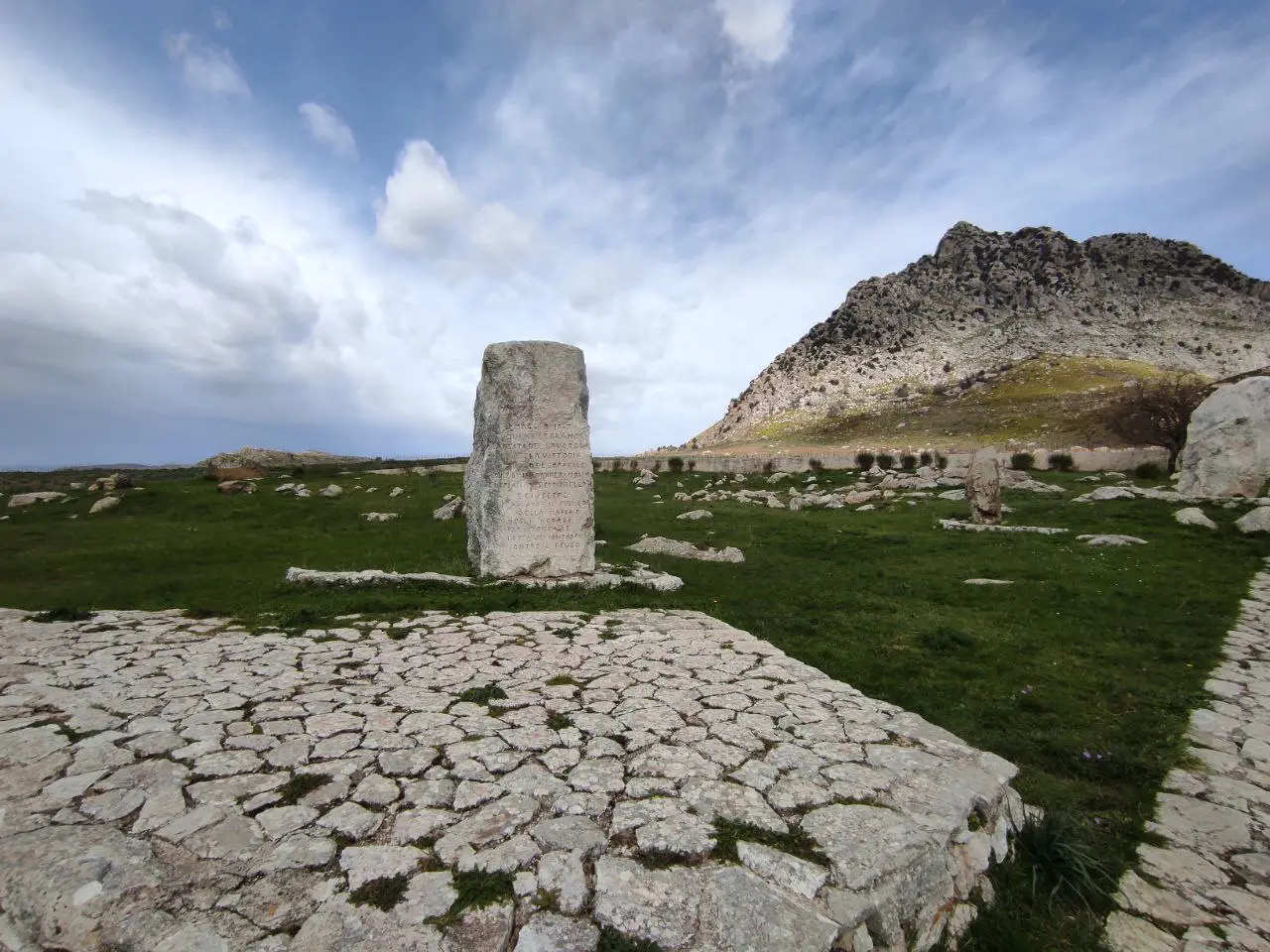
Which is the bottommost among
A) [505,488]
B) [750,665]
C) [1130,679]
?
[1130,679]

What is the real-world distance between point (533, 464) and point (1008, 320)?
88987 millimetres

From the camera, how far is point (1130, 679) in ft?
22.0

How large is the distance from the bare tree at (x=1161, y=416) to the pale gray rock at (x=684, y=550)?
1124 inches

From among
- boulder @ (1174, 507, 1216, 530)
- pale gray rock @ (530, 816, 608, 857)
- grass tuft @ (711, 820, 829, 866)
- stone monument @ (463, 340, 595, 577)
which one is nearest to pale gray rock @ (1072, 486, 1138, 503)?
boulder @ (1174, 507, 1216, 530)

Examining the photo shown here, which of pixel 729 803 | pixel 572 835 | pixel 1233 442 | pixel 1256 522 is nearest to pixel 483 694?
pixel 572 835

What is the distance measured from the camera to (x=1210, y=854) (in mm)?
3951

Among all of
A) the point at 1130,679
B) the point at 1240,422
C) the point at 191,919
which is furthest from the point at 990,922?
the point at 1240,422

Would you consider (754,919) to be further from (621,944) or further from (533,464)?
(533,464)

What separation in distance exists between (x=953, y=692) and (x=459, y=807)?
4.83 meters

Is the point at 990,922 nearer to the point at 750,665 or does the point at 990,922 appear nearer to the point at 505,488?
the point at 750,665

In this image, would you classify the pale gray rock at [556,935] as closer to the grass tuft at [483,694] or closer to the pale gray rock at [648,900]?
the pale gray rock at [648,900]

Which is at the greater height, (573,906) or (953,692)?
(573,906)

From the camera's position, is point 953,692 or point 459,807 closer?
point 459,807

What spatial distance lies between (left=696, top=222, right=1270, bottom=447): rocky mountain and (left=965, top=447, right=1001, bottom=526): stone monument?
57.4 m
